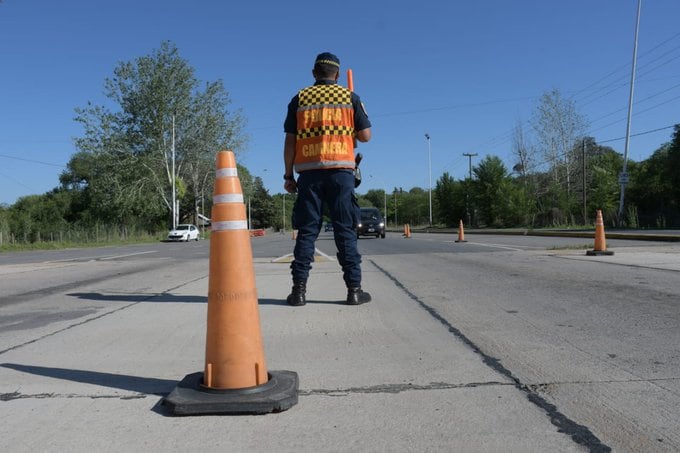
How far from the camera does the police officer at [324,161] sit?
4777 mm

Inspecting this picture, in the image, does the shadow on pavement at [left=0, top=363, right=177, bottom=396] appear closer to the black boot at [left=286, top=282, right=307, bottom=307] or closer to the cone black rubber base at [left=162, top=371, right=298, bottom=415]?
the cone black rubber base at [left=162, top=371, right=298, bottom=415]

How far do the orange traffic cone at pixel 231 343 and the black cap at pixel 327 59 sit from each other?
7.72ft

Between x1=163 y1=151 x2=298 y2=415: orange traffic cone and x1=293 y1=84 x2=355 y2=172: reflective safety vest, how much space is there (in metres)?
1.91

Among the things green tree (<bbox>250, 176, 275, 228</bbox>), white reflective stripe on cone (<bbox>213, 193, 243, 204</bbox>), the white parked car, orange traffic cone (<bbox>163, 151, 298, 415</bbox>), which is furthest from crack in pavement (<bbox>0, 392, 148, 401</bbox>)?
green tree (<bbox>250, 176, 275, 228</bbox>)

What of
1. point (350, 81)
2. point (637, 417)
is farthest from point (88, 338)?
point (350, 81)

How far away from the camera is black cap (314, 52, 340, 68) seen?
4.94 metres

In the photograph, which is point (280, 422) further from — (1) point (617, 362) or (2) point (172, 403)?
(1) point (617, 362)

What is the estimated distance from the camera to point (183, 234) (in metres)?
41.0

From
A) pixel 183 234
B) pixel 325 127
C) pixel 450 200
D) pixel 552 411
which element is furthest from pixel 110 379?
pixel 450 200

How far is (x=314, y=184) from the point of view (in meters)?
4.89

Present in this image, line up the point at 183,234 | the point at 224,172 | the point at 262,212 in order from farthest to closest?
the point at 262,212 < the point at 183,234 < the point at 224,172

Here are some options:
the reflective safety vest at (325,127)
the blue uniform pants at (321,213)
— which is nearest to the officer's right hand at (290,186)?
the blue uniform pants at (321,213)

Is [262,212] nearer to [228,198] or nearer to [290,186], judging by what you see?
[290,186]

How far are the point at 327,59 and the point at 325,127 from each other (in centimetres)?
67
